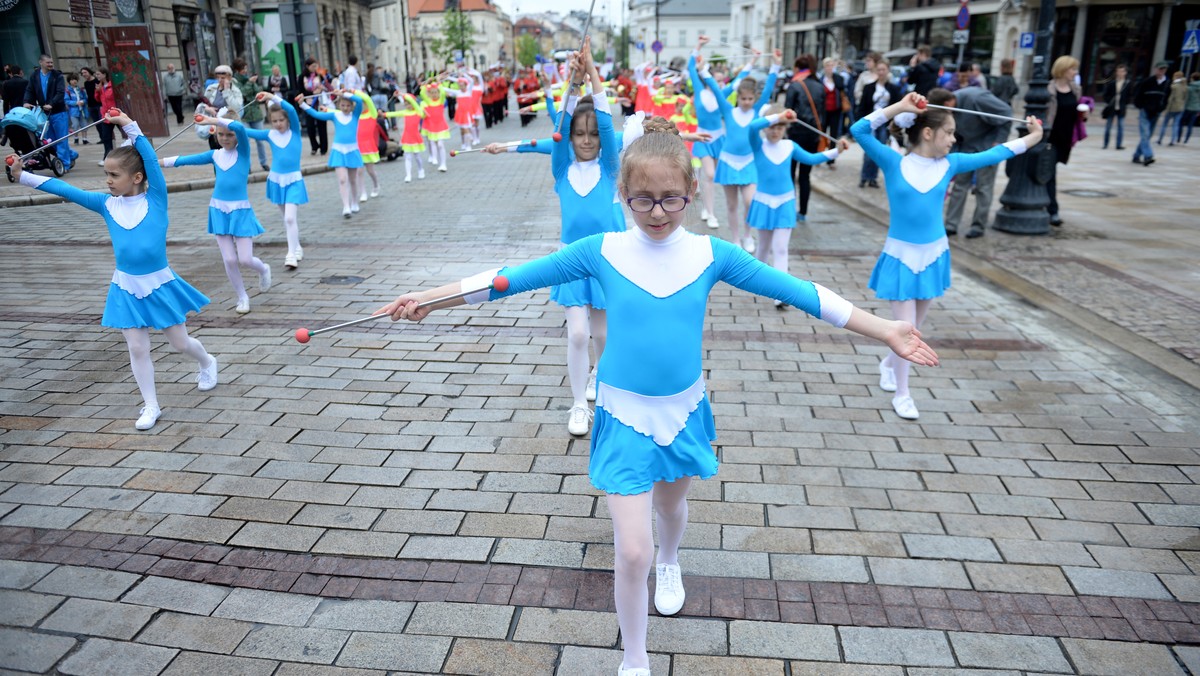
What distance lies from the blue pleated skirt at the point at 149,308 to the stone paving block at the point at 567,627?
3.43 m

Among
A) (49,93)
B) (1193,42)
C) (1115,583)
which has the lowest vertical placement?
(1115,583)

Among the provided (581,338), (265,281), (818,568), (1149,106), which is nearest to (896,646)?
(818,568)

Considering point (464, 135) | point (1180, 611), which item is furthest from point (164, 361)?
point (464, 135)

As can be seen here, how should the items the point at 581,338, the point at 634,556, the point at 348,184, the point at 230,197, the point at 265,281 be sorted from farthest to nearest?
the point at 348,184
the point at 265,281
the point at 230,197
the point at 581,338
the point at 634,556

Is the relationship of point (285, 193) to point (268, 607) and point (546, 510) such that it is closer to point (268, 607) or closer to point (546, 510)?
point (546, 510)

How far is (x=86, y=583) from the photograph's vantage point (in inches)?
142

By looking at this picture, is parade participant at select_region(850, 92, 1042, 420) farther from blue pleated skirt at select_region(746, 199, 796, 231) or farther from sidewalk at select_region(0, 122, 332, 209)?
sidewalk at select_region(0, 122, 332, 209)

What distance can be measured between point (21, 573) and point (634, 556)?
2.93 meters

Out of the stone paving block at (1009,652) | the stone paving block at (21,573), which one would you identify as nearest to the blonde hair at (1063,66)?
the stone paving block at (1009,652)

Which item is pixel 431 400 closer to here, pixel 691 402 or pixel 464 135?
pixel 691 402

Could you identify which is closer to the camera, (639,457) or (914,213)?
(639,457)

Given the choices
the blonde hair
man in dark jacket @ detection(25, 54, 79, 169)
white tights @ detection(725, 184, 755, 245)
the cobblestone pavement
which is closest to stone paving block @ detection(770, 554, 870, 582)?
the cobblestone pavement

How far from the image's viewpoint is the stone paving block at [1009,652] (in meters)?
3.05

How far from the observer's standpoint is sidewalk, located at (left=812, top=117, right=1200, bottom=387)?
6.95 m
